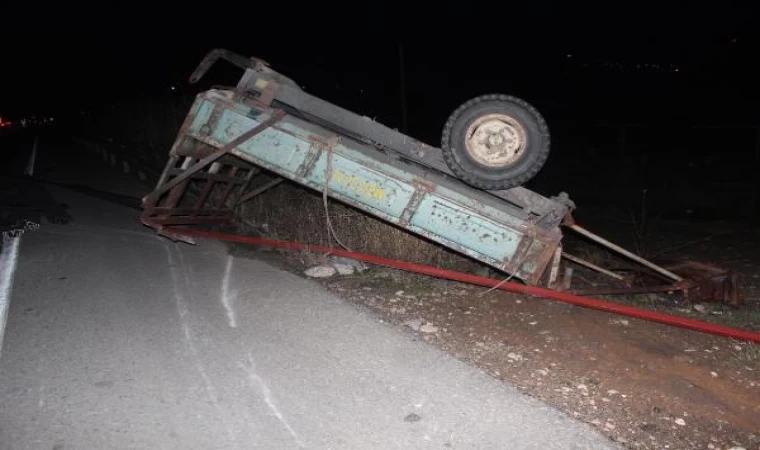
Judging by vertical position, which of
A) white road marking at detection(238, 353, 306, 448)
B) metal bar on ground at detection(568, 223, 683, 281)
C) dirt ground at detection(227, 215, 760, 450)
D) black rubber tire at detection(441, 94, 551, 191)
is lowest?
white road marking at detection(238, 353, 306, 448)

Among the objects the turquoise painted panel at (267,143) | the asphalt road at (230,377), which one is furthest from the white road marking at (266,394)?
the turquoise painted panel at (267,143)

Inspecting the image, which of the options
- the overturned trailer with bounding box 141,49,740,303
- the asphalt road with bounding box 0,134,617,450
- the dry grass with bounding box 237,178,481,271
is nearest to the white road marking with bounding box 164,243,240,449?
the asphalt road with bounding box 0,134,617,450

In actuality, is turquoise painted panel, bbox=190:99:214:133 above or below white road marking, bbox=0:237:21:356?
above

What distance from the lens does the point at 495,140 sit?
4219mm

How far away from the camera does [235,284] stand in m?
4.97

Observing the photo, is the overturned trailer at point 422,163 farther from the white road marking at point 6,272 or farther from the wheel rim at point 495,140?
the white road marking at point 6,272

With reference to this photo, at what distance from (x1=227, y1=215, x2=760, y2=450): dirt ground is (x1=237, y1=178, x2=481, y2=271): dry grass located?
66 centimetres

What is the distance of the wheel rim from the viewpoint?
13.7ft

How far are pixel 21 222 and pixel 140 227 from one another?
1.68m

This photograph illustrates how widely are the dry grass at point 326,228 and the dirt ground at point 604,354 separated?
656mm

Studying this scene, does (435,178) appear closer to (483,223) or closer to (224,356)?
(483,223)

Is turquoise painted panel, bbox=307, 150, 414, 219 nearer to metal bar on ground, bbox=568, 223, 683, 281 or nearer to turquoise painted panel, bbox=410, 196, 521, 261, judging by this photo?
turquoise painted panel, bbox=410, 196, 521, 261

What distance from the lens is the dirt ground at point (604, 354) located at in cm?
281

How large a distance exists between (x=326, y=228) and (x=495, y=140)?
2.89 metres
